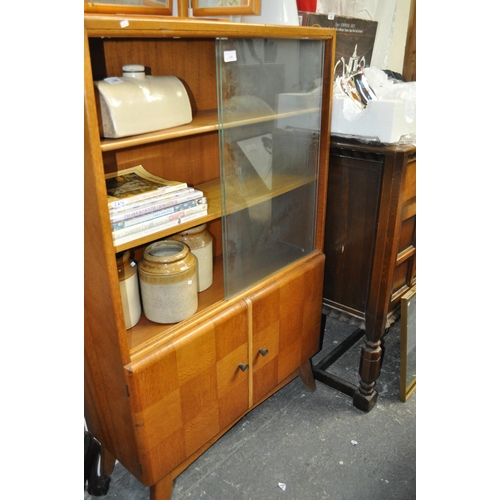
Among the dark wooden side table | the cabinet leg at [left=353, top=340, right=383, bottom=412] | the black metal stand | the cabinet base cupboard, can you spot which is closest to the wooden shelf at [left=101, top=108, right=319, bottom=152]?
the cabinet base cupboard

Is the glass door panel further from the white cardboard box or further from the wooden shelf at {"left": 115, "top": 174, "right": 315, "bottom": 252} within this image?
the white cardboard box

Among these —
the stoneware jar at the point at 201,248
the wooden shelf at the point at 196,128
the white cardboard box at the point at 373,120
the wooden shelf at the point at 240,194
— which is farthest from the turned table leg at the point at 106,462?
the white cardboard box at the point at 373,120

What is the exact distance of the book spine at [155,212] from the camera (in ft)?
3.59

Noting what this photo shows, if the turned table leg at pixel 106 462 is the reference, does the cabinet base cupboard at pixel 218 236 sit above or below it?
above

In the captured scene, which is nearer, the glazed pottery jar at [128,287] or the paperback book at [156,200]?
the paperback book at [156,200]

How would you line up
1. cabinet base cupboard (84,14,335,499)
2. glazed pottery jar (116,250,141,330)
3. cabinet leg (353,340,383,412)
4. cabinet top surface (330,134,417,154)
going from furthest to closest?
cabinet leg (353,340,383,412)
cabinet top surface (330,134,417,154)
glazed pottery jar (116,250,141,330)
cabinet base cupboard (84,14,335,499)

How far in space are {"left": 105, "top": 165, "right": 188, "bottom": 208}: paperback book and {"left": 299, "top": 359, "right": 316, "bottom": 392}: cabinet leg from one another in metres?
1.01

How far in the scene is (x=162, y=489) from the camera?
1372 millimetres

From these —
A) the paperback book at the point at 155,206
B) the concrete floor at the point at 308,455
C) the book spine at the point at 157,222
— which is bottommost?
the concrete floor at the point at 308,455

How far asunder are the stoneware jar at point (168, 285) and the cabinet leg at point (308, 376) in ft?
2.48

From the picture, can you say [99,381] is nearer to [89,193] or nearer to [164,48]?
[89,193]

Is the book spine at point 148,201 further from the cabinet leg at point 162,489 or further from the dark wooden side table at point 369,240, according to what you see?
the cabinet leg at point 162,489

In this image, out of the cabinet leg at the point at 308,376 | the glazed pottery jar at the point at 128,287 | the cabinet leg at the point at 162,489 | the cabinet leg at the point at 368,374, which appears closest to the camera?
the glazed pottery jar at the point at 128,287

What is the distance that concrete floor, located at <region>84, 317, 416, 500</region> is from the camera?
1494 millimetres
